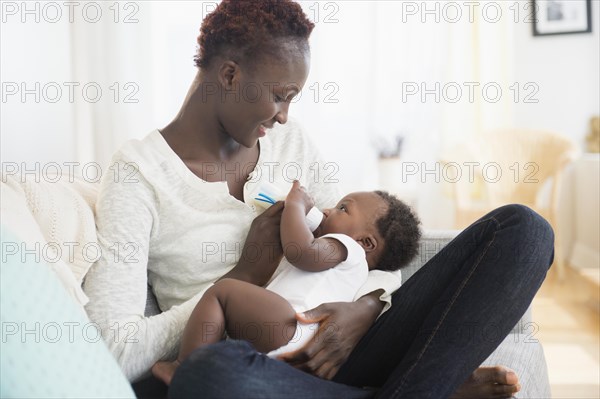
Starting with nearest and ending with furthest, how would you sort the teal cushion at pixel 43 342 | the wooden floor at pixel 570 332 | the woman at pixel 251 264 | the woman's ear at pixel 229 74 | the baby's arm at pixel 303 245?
the teal cushion at pixel 43 342 < the woman at pixel 251 264 < the baby's arm at pixel 303 245 < the woman's ear at pixel 229 74 < the wooden floor at pixel 570 332

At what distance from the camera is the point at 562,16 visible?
4.34m

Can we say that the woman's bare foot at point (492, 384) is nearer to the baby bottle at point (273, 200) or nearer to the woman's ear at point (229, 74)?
the baby bottle at point (273, 200)

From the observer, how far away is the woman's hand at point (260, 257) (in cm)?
142

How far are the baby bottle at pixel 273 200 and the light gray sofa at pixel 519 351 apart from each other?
28cm

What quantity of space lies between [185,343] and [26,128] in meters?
2.19

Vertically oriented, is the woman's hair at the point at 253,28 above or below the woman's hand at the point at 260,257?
above

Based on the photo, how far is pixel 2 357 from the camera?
98cm

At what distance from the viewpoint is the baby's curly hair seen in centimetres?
148

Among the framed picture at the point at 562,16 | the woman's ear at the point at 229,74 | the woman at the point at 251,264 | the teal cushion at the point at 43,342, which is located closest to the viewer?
the teal cushion at the point at 43,342

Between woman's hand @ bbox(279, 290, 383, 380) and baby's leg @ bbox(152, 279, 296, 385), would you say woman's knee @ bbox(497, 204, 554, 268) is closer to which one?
woman's hand @ bbox(279, 290, 383, 380)

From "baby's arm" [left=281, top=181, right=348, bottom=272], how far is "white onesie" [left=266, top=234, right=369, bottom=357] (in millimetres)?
14

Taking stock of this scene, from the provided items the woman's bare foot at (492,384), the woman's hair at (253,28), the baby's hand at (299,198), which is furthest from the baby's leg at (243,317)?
the woman's hair at (253,28)

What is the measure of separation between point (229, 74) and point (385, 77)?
3001 mm

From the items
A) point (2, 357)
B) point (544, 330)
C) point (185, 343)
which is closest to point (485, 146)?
point (544, 330)
